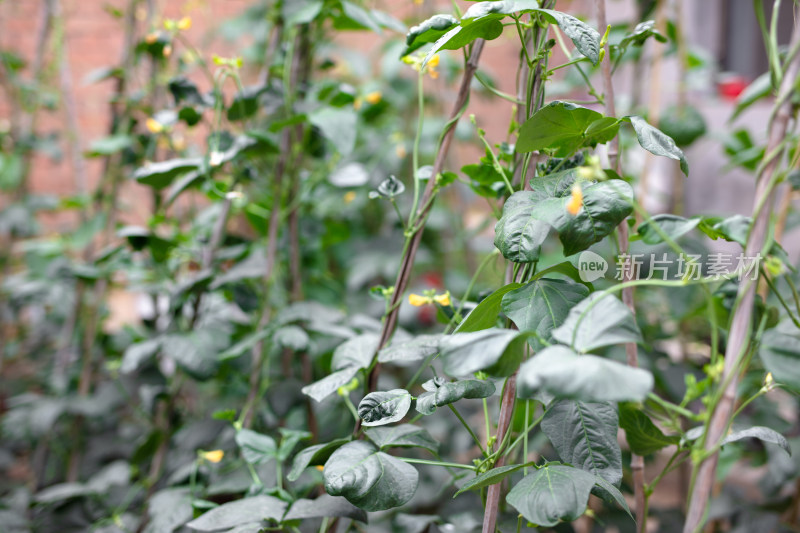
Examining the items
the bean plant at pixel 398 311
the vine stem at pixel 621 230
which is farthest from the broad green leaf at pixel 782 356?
the vine stem at pixel 621 230

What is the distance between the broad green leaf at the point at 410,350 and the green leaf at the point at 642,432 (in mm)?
209

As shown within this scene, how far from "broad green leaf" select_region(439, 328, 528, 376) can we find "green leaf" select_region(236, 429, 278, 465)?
39cm

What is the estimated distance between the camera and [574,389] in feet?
1.20

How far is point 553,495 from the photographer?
0.48 metres

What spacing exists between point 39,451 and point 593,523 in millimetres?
1178

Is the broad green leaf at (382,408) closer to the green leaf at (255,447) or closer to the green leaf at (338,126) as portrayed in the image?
the green leaf at (255,447)

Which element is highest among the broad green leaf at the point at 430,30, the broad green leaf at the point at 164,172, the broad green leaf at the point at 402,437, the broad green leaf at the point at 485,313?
the broad green leaf at the point at 430,30

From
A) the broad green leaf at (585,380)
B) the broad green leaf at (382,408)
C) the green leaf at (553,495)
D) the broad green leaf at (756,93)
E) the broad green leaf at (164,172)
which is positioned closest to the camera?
the broad green leaf at (585,380)

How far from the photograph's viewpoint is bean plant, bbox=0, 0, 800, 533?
49 centimetres

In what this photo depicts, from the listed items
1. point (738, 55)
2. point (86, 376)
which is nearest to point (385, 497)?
point (86, 376)

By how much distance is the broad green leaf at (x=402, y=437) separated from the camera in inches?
24.6

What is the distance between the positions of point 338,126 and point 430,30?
369 mm

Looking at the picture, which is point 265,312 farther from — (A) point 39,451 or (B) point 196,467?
(A) point 39,451

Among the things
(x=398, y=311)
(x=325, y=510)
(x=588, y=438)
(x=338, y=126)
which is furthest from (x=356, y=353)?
(x=338, y=126)
